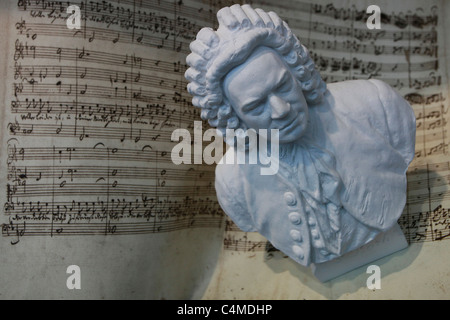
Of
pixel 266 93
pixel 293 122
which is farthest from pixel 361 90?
pixel 266 93

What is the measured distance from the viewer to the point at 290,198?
1.93m

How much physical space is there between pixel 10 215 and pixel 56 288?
1.32 ft

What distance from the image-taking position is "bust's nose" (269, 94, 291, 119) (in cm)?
165

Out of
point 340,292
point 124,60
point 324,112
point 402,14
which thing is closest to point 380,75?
Answer: point 402,14

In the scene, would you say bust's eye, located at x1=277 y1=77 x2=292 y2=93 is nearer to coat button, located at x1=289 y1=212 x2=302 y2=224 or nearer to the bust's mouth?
the bust's mouth

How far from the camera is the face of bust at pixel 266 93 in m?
1.64

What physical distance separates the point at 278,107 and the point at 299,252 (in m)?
0.67

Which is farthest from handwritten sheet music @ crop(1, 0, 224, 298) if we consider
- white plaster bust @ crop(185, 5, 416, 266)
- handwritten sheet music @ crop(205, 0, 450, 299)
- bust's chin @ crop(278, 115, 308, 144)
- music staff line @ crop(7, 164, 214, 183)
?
bust's chin @ crop(278, 115, 308, 144)

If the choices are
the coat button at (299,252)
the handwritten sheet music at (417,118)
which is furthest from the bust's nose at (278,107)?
the handwritten sheet music at (417,118)

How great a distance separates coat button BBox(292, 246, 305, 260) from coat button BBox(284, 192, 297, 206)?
203 millimetres

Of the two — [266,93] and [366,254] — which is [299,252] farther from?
[266,93]

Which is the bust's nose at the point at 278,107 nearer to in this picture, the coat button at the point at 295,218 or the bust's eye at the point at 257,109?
the bust's eye at the point at 257,109

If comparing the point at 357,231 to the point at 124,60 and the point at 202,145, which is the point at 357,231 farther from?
the point at 124,60

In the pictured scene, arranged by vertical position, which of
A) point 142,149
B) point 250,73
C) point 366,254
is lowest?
point 366,254
